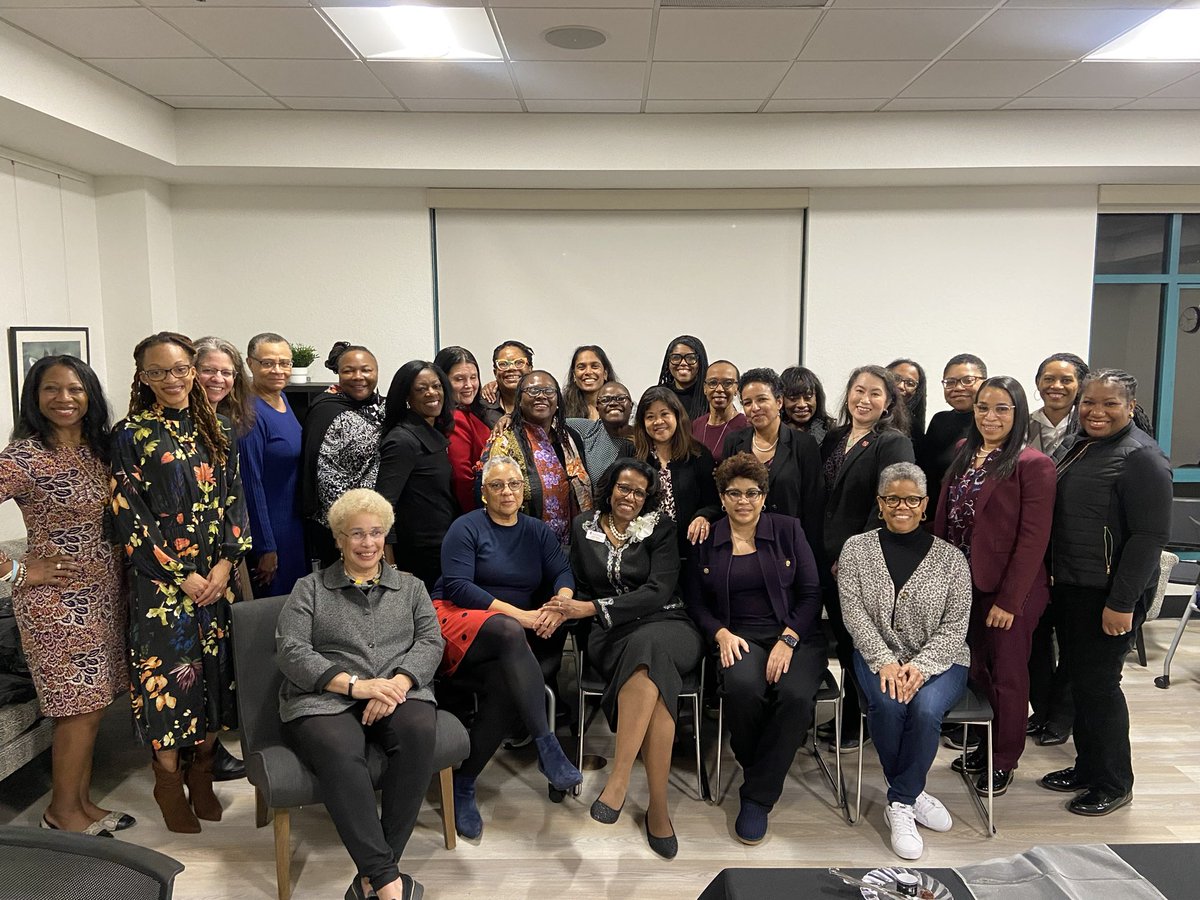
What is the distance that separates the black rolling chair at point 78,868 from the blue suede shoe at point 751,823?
6.34 feet

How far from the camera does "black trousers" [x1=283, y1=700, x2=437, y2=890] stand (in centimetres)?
232

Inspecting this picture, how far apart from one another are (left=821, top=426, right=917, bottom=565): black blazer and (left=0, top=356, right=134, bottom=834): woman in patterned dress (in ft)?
8.72

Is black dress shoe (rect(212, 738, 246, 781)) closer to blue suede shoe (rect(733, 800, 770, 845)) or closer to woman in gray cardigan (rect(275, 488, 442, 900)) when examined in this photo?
woman in gray cardigan (rect(275, 488, 442, 900))

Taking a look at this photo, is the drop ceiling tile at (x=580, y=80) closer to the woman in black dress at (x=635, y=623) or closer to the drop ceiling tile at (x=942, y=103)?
the drop ceiling tile at (x=942, y=103)

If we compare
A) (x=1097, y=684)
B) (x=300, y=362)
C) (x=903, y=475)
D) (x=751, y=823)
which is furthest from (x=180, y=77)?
(x=1097, y=684)

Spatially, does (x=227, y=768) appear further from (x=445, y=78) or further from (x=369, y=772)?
(x=445, y=78)

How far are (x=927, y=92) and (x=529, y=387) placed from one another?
2.96 metres

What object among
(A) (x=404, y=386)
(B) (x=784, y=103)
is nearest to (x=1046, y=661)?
(A) (x=404, y=386)

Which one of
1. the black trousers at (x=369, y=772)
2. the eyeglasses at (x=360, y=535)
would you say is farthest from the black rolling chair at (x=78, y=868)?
the eyeglasses at (x=360, y=535)

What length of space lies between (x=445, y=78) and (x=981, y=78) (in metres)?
2.82

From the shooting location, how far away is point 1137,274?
5.70m

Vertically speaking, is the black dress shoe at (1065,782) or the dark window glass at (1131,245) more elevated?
the dark window glass at (1131,245)

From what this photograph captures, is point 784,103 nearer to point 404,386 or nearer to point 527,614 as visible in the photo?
point 404,386

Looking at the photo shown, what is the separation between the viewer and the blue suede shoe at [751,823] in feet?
9.07
